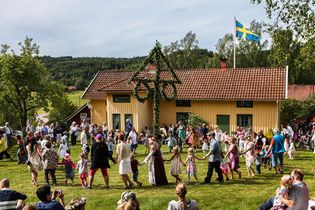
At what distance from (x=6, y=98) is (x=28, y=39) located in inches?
228

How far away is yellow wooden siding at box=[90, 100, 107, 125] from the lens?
33281 millimetres

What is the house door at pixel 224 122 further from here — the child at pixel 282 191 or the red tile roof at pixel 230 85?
the child at pixel 282 191

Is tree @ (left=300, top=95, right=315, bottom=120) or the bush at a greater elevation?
tree @ (left=300, top=95, right=315, bottom=120)

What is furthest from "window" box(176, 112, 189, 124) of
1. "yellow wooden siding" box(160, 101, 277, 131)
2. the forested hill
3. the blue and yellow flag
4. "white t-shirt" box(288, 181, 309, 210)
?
the forested hill

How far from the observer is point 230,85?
28703 mm

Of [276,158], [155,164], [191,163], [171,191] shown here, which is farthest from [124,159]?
[276,158]

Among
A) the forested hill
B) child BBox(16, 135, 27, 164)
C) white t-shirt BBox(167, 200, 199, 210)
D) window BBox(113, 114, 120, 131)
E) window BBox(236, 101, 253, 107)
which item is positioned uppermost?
the forested hill

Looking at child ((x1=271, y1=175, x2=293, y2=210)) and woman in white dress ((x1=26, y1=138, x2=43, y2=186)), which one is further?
woman in white dress ((x1=26, y1=138, x2=43, y2=186))

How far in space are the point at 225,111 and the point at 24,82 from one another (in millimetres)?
16451

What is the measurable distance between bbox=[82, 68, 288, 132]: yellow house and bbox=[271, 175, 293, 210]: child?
65.7 ft

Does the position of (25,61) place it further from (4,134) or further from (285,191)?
(285,191)

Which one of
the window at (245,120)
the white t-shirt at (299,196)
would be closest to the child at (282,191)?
the white t-shirt at (299,196)

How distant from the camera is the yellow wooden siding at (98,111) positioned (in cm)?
3328

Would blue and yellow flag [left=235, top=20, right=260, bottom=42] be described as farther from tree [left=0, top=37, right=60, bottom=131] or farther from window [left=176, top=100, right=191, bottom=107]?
tree [left=0, top=37, right=60, bottom=131]
